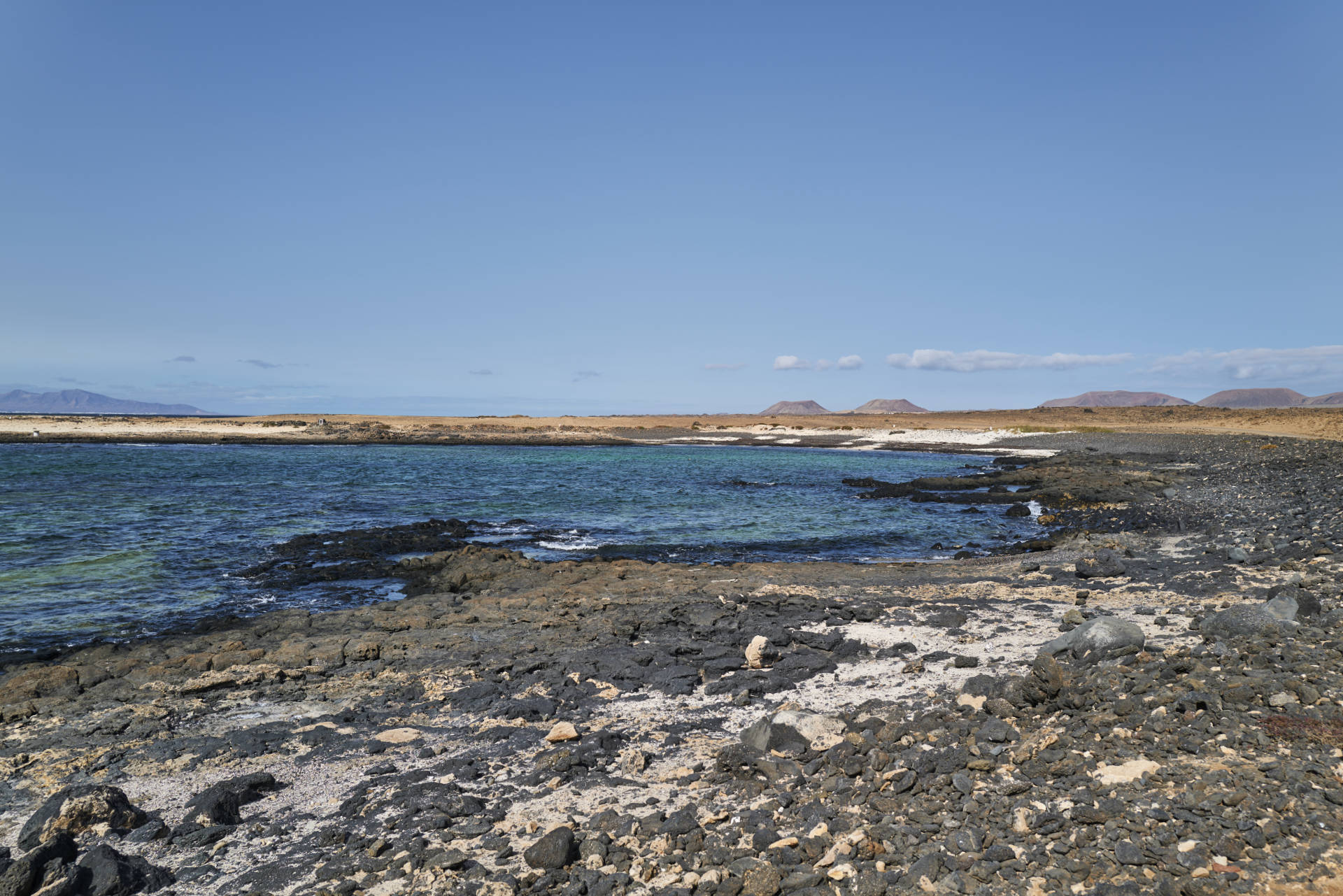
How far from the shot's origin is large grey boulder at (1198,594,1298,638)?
7.96 meters

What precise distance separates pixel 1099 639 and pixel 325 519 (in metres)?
23.2

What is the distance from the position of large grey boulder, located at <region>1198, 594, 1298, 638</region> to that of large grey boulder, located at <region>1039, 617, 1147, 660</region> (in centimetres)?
78

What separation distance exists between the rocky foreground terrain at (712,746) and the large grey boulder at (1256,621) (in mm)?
50

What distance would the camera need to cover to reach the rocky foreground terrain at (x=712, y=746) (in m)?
4.92

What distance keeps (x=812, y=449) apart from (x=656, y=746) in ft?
218

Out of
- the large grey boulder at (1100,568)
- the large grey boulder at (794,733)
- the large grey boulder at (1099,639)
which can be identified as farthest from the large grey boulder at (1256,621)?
the large grey boulder at (794,733)

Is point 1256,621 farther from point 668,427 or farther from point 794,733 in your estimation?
point 668,427

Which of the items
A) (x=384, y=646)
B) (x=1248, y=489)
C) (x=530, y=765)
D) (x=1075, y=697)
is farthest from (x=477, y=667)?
(x=1248, y=489)

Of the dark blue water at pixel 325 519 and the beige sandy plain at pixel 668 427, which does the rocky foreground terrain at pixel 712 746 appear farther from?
the beige sandy plain at pixel 668 427

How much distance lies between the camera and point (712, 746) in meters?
7.23

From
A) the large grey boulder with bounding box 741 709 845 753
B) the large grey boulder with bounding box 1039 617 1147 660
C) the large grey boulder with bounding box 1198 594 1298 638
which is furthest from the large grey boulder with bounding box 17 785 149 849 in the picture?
the large grey boulder with bounding box 1198 594 1298 638

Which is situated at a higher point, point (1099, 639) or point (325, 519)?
point (1099, 639)

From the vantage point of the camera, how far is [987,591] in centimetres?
1306

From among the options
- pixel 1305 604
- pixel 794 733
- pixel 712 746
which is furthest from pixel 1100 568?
pixel 712 746
